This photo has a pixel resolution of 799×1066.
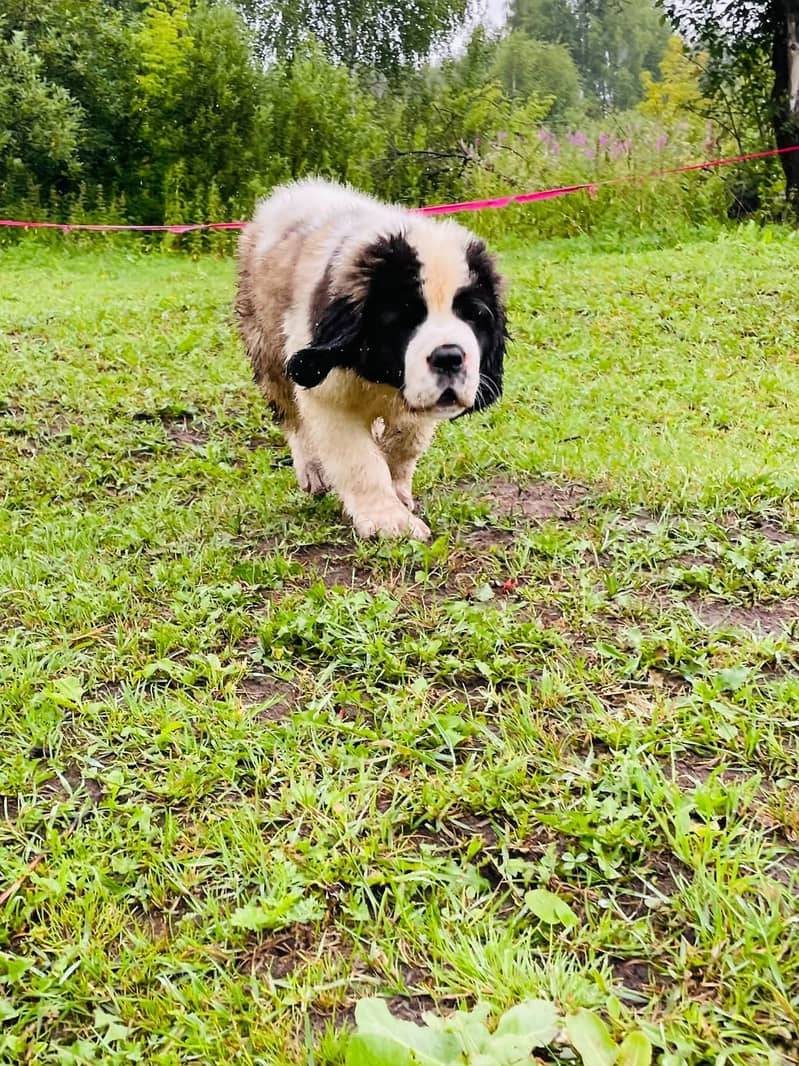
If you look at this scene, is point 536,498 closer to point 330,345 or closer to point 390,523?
point 390,523

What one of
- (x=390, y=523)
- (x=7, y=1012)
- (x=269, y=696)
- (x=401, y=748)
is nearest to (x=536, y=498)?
(x=390, y=523)

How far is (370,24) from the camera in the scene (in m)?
26.3

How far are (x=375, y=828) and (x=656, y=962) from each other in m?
0.62

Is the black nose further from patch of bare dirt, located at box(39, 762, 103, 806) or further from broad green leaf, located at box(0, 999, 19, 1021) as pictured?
broad green leaf, located at box(0, 999, 19, 1021)

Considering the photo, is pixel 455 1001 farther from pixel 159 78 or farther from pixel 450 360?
pixel 159 78

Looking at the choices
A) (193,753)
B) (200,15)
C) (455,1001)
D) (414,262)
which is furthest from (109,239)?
(455,1001)

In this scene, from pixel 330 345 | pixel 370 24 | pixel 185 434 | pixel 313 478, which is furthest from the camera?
pixel 370 24

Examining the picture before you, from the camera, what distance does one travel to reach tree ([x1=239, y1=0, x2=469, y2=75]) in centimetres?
2462

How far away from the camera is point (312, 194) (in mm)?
4434

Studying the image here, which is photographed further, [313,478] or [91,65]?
[91,65]

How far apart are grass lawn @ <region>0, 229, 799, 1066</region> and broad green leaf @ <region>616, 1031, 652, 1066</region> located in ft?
0.39

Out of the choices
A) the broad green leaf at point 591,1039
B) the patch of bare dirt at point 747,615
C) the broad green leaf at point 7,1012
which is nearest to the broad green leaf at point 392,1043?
the broad green leaf at point 591,1039

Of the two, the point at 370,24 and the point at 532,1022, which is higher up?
the point at 370,24

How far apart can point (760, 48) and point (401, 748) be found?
486 inches
